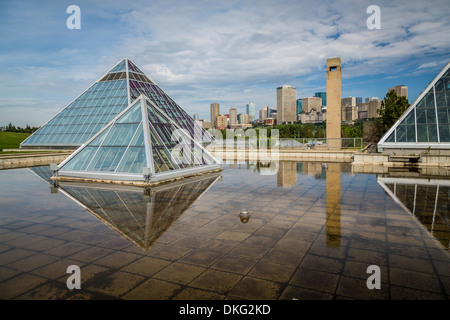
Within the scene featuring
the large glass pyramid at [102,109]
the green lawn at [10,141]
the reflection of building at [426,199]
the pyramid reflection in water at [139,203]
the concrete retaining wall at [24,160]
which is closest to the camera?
the reflection of building at [426,199]

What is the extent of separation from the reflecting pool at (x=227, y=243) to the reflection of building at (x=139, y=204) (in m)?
0.04

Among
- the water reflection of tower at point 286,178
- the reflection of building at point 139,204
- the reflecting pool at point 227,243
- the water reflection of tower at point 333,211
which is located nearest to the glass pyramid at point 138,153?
the reflection of building at point 139,204

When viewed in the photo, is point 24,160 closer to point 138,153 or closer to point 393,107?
point 138,153

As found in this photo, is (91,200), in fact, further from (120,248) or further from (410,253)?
(410,253)

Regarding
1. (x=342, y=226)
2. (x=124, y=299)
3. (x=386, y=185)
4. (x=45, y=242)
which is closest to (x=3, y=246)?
(x=45, y=242)

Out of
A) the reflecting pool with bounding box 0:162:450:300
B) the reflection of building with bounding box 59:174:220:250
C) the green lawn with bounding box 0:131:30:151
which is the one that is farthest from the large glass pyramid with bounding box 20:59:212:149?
the reflecting pool with bounding box 0:162:450:300

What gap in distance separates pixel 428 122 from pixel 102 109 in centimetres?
3706

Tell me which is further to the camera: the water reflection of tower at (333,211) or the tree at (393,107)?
the tree at (393,107)

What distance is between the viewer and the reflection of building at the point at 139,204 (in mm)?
8320

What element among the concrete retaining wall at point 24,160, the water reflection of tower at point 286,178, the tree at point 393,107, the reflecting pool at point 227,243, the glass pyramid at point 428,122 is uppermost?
the tree at point 393,107

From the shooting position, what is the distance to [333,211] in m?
10.0

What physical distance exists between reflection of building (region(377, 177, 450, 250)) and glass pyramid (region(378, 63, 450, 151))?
25.6ft

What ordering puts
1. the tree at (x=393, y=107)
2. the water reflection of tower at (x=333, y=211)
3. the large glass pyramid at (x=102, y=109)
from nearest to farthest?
the water reflection of tower at (x=333, y=211) < the large glass pyramid at (x=102, y=109) < the tree at (x=393, y=107)

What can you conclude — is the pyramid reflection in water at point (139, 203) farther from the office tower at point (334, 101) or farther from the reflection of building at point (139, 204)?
the office tower at point (334, 101)
